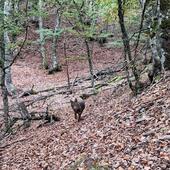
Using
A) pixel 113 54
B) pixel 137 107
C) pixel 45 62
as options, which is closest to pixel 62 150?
pixel 137 107

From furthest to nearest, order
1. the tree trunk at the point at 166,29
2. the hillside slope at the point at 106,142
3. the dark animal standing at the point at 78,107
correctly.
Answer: the dark animal standing at the point at 78,107 < the tree trunk at the point at 166,29 < the hillside slope at the point at 106,142

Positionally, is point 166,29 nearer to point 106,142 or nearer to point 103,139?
point 103,139

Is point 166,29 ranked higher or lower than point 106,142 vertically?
higher

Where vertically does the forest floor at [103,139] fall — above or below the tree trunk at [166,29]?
below

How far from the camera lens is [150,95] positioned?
961 centimetres

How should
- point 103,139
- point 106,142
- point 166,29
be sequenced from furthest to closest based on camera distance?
1. point 166,29
2. point 103,139
3. point 106,142

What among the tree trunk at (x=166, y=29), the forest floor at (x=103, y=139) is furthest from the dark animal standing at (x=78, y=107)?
the tree trunk at (x=166, y=29)

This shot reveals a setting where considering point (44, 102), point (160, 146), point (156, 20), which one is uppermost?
→ point (156, 20)

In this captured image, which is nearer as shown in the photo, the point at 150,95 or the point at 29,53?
the point at 150,95

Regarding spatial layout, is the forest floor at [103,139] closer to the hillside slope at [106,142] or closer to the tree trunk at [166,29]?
the hillside slope at [106,142]

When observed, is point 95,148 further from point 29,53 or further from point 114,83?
point 29,53

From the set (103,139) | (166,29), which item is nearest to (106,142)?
(103,139)

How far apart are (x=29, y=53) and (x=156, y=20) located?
21.4 meters

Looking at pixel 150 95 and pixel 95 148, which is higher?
pixel 150 95
